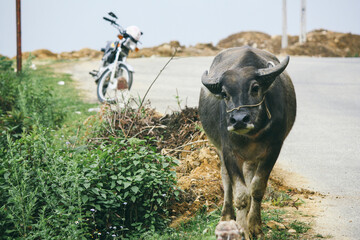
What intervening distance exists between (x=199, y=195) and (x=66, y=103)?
7582 mm

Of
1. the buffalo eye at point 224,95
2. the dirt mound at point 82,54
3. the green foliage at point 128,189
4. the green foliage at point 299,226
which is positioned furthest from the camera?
the dirt mound at point 82,54

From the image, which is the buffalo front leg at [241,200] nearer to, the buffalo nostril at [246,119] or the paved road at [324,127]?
the buffalo nostril at [246,119]

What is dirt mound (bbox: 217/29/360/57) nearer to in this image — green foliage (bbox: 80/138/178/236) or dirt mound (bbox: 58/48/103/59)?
dirt mound (bbox: 58/48/103/59)

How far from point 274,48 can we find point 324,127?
85.6 ft

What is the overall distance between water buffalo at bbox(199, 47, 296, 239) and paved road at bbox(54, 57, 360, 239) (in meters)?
0.98

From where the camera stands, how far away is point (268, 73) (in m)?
4.41

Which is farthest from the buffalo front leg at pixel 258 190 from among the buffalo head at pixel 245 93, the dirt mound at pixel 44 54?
the dirt mound at pixel 44 54

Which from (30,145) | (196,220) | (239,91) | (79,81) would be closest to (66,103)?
(79,81)

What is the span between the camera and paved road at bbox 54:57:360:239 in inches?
236

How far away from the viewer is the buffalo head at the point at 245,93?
13.9 feet

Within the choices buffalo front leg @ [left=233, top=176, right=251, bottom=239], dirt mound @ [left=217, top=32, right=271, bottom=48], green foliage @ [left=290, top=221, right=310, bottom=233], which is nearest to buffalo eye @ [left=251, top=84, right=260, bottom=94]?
buffalo front leg @ [left=233, top=176, right=251, bottom=239]

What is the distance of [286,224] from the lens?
530 cm

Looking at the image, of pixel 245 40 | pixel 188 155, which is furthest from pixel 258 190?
pixel 245 40

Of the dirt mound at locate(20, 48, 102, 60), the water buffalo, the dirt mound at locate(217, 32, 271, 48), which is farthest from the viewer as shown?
the dirt mound at locate(217, 32, 271, 48)
